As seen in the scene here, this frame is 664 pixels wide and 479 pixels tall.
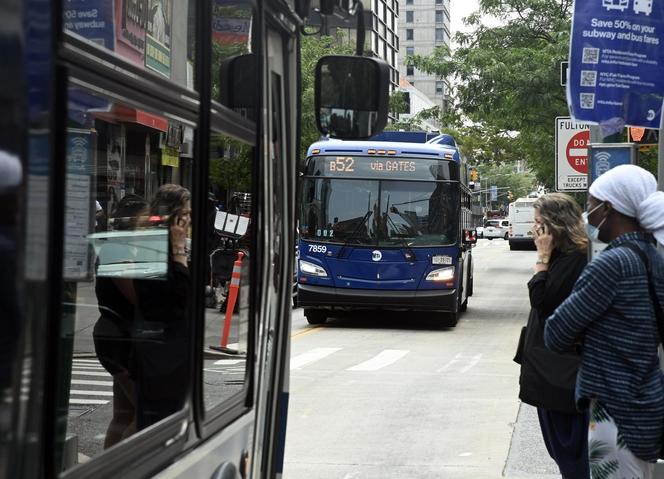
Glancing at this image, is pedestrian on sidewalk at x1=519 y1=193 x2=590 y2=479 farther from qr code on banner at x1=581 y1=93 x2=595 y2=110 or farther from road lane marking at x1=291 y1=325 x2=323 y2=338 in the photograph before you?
road lane marking at x1=291 y1=325 x2=323 y2=338

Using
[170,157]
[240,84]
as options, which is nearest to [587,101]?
[240,84]

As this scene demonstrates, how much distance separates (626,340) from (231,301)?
1495 millimetres

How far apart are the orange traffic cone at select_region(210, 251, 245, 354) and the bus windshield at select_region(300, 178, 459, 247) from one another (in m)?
14.6

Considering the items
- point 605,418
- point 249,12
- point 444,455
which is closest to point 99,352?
point 249,12

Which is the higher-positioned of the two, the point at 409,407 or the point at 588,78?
the point at 588,78

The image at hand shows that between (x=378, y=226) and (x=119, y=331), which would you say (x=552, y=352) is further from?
(x=378, y=226)

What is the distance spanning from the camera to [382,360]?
14.0 m

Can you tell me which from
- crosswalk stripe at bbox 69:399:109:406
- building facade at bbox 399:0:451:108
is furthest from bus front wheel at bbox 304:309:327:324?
building facade at bbox 399:0:451:108

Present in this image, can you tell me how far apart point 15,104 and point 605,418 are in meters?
2.91

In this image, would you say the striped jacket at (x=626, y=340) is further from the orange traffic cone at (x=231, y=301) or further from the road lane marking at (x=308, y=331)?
the road lane marking at (x=308, y=331)

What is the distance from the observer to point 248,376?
3.48 meters

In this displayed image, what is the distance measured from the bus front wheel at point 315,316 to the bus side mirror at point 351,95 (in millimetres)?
15409

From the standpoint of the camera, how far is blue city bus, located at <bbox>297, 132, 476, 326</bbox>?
1789cm

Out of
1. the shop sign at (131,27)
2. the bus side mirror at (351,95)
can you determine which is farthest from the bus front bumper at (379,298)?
the shop sign at (131,27)
